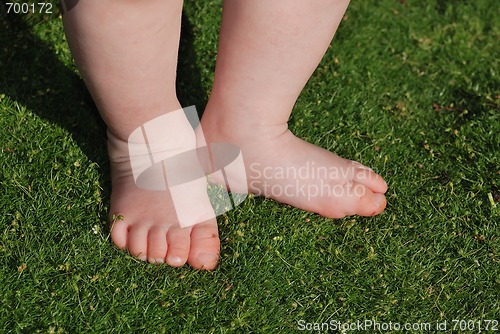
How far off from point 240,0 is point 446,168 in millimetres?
1187

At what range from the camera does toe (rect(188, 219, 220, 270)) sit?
2410 mm

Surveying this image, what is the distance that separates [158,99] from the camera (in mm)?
2279

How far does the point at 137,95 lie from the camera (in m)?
2.21

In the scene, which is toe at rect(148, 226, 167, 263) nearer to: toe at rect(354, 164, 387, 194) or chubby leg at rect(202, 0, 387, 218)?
chubby leg at rect(202, 0, 387, 218)

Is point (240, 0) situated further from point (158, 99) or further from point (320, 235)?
point (320, 235)

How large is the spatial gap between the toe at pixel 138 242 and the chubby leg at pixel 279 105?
16.9 inches

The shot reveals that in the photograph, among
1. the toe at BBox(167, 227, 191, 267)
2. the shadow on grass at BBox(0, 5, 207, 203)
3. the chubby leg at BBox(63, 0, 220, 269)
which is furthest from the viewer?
the shadow on grass at BBox(0, 5, 207, 203)

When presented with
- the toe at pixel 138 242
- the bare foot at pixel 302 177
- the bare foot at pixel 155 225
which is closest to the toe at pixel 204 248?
the bare foot at pixel 155 225

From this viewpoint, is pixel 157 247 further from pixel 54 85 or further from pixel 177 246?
pixel 54 85

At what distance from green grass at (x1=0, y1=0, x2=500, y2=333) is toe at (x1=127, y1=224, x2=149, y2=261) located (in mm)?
36

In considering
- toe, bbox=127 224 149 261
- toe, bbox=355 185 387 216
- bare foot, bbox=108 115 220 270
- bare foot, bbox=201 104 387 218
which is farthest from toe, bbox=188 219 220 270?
toe, bbox=355 185 387 216

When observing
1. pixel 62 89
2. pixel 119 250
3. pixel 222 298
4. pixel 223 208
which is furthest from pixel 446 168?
pixel 62 89

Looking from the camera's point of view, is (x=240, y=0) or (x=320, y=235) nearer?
(x=240, y=0)

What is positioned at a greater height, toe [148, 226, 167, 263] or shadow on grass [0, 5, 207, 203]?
shadow on grass [0, 5, 207, 203]
